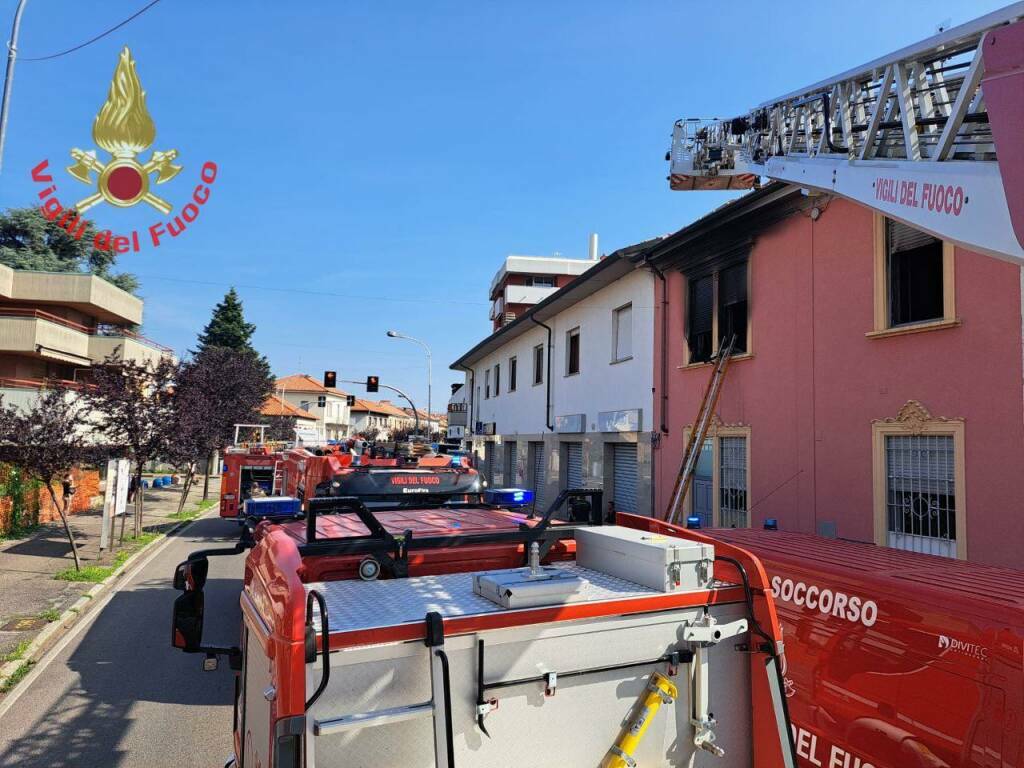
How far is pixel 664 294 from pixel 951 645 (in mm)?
11580

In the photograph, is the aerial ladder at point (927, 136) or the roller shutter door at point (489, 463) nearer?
the aerial ladder at point (927, 136)

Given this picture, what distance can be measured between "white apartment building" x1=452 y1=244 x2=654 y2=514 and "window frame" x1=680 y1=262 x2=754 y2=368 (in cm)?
127

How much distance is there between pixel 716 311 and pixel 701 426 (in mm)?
2152

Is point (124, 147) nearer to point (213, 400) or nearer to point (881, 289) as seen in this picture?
point (881, 289)

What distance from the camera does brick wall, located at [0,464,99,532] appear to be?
48.4 ft

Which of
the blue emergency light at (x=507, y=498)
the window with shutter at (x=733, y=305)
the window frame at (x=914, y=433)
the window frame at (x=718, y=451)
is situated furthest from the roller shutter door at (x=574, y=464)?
the blue emergency light at (x=507, y=498)

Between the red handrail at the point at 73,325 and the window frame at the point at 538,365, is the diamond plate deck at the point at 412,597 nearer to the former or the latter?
the window frame at the point at 538,365

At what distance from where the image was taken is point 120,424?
46.5ft

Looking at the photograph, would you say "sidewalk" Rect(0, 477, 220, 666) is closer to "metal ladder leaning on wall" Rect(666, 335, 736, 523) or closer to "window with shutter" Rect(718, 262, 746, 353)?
"metal ladder leaning on wall" Rect(666, 335, 736, 523)

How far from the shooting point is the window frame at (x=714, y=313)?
11438mm

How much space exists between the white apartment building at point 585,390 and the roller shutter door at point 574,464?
34 mm

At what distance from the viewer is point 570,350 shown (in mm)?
19844

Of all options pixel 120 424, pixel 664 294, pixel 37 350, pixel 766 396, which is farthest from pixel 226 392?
pixel 766 396

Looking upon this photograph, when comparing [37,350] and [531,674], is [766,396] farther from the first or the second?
[37,350]
